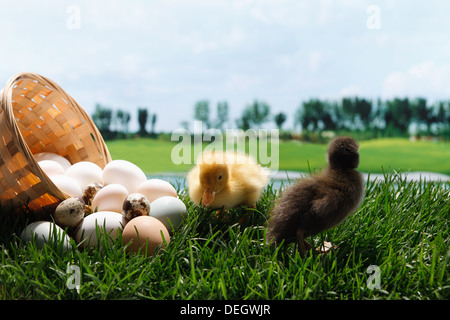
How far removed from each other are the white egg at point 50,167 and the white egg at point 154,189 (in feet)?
1.42

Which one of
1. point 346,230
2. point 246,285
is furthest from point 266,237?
point 346,230

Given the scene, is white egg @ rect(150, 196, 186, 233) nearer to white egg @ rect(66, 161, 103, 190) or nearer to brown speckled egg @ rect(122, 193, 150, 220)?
brown speckled egg @ rect(122, 193, 150, 220)

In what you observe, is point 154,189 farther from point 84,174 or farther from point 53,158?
point 53,158

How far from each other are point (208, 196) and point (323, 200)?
0.53 m

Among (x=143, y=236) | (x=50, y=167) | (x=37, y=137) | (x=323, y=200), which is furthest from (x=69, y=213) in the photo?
(x=323, y=200)

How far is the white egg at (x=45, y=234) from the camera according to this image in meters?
1.73

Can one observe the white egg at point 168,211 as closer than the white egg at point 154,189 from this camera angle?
Yes

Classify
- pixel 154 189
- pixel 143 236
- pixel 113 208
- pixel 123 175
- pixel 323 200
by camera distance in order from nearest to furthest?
pixel 323 200, pixel 143 236, pixel 113 208, pixel 154 189, pixel 123 175

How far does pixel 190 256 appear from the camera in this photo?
5.45 feet

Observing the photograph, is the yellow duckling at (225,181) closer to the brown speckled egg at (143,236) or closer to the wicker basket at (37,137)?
the brown speckled egg at (143,236)

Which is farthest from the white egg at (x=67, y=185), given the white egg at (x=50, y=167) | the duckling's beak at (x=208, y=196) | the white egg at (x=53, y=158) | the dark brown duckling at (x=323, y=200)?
the dark brown duckling at (x=323, y=200)

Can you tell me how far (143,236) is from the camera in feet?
5.60
